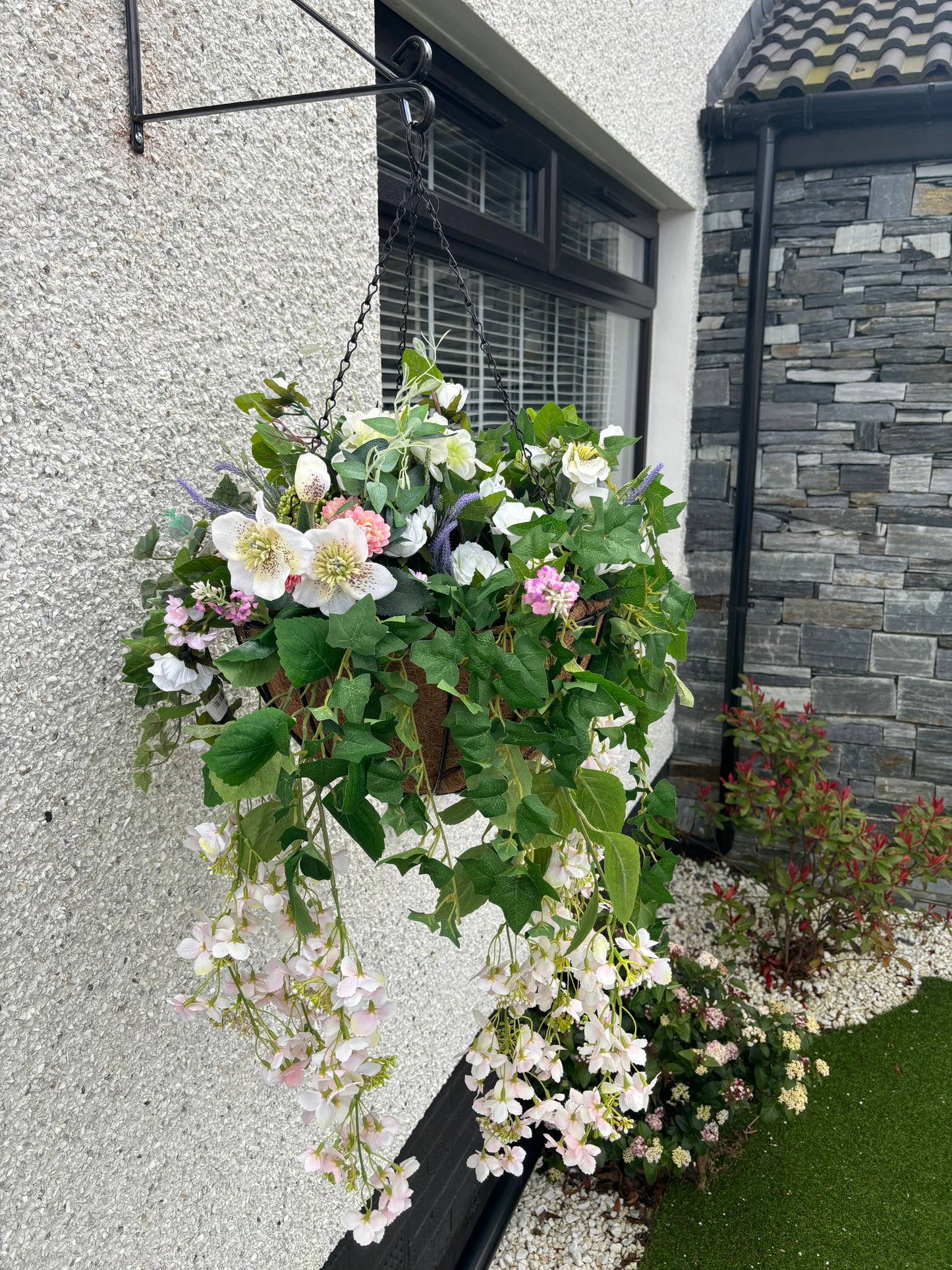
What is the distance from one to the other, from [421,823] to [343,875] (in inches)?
24.8

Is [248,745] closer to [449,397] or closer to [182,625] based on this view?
[182,625]

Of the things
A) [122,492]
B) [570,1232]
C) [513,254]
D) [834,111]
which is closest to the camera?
[122,492]

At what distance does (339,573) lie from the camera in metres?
0.65

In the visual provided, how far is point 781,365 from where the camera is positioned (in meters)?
3.48

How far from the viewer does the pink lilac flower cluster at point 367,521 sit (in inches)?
26.2

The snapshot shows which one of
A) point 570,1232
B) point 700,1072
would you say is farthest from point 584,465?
point 570,1232

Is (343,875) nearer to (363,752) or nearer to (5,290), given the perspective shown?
(363,752)

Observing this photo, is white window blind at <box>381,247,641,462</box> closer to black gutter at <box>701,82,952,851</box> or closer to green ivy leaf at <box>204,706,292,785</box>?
black gutter at <box>701,82,952,851</box>

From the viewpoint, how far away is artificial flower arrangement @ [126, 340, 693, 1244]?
26.3 inches

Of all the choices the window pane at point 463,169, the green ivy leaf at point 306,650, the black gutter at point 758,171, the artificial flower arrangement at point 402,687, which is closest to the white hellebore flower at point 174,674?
the artificial flower arrangement at point 402,687

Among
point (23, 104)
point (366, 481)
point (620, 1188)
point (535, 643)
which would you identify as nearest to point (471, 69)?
point (23, 104)

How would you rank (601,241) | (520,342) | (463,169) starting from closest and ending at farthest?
(463,169) < (520,342) < (601,241)

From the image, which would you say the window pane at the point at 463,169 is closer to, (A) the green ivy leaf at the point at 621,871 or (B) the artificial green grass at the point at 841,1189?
(A) the green ivy leaf at the point at 621,871

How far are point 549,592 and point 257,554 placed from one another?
0.23m
